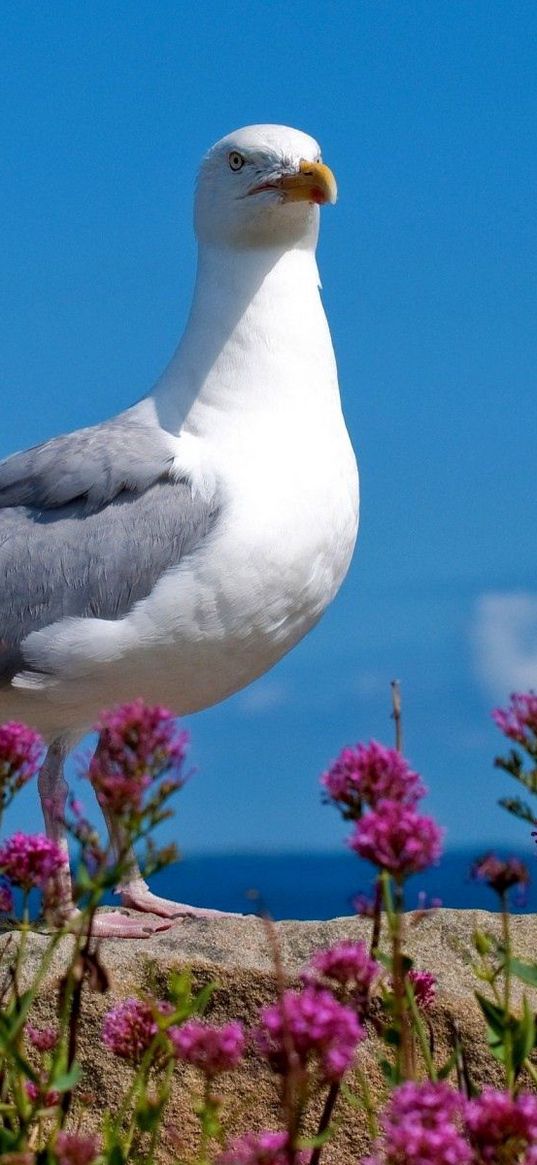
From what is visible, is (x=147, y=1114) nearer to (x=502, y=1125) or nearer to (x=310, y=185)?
(x=502, y=1125)

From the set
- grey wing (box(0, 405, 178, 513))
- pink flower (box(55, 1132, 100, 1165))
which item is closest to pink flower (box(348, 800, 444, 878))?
pink flower (box(55, 1132, 100, 1165))

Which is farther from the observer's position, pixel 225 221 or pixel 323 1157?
pixel 225 221

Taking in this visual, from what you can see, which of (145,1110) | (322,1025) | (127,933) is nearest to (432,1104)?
(322,1025)

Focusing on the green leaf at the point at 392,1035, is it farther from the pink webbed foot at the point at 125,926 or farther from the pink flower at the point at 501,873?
the pink webbed foot at the point at 125,926

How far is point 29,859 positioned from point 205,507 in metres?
3.73

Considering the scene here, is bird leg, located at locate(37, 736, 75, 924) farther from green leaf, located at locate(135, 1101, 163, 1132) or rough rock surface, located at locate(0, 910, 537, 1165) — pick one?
green leaf, located at locate(135, 1101, 163, 1132)

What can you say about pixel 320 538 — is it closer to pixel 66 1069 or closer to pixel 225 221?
pixel 225 221

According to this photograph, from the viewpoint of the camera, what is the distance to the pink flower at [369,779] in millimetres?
2268

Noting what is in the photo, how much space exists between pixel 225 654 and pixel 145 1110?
3563 mm

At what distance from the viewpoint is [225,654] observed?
241 inches

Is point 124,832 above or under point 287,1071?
above

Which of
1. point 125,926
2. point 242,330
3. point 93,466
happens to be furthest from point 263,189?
point 125,926

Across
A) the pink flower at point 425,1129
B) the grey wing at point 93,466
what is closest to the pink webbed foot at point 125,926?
the grey wing at point 93,466

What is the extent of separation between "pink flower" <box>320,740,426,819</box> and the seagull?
3.50 m
